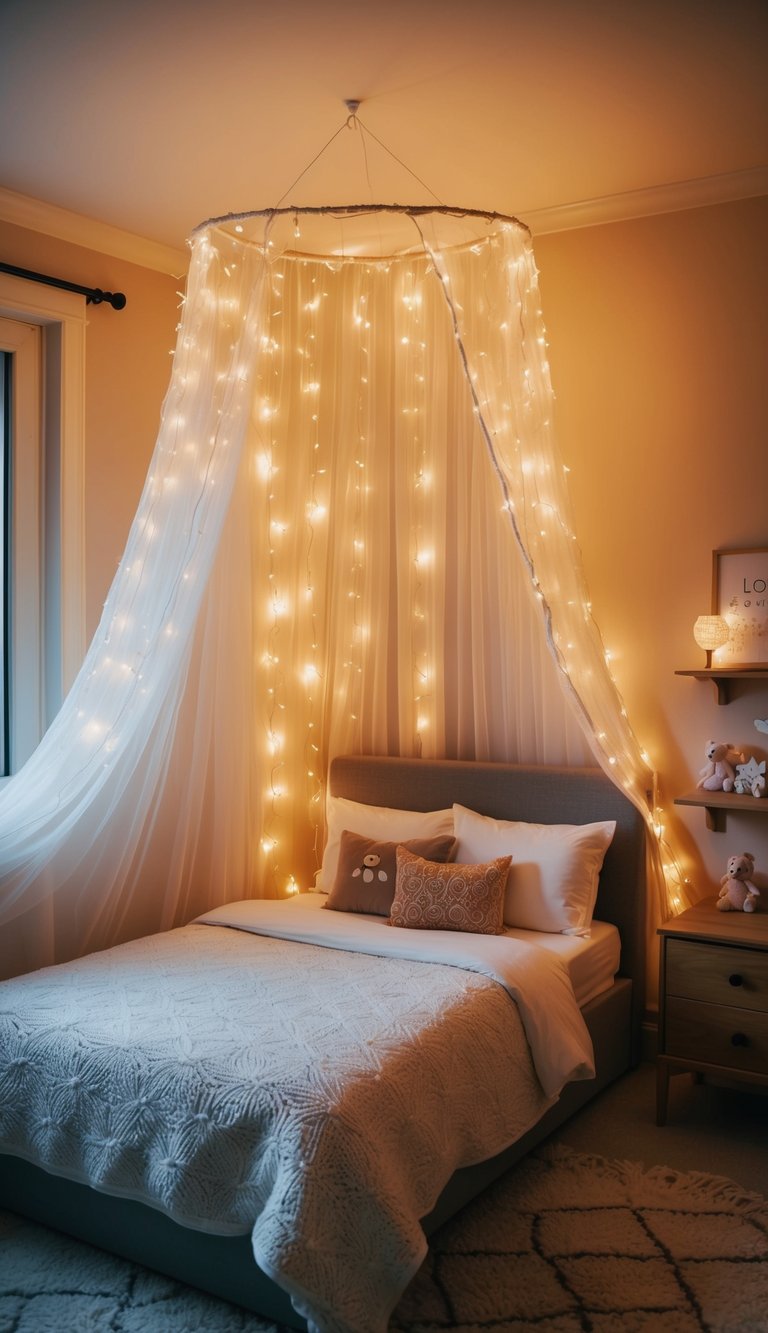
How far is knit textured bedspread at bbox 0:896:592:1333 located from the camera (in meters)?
2.19

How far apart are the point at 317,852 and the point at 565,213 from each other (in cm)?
243

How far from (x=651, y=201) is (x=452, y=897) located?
2354 mm

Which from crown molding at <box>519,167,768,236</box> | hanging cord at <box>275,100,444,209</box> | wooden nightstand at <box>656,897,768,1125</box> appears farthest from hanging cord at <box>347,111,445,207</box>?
wooden nightstand at <box>656,897,768,1125</box>

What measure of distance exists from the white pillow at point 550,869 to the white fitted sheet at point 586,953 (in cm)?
4

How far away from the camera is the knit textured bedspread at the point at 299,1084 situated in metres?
2.19

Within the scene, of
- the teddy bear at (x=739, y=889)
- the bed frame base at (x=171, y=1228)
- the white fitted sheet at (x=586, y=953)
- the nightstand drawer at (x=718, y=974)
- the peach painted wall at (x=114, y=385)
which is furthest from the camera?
the peach painted wall at (x=114, y=385)

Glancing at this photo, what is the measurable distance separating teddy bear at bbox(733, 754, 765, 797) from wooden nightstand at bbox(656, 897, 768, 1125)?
0.41m

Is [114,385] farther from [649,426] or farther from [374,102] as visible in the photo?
[649,426]

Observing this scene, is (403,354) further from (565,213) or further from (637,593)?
(637,593)

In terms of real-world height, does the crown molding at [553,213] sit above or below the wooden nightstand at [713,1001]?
above

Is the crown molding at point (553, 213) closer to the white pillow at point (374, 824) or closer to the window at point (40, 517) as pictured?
the window at point (40, 517)

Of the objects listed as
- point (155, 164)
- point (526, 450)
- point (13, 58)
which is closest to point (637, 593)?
point (526, 450)

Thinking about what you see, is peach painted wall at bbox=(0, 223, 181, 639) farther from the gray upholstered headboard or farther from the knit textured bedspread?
the knit textured bedspread

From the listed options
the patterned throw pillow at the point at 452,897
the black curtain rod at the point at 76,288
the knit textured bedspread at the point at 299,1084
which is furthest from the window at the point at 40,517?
the patterned throw pillow at the point at 452,897
